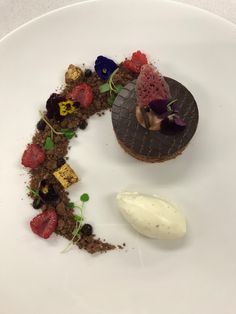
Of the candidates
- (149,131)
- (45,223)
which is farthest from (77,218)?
(149,131)

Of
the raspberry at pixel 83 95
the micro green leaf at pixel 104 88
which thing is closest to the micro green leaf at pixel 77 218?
the raspberry at pixel 83 95

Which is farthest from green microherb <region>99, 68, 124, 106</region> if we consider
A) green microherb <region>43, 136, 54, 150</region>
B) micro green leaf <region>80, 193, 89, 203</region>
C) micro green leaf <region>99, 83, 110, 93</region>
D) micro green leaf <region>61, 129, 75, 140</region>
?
micro green leaf <region>80, 193, 89, 203</region>

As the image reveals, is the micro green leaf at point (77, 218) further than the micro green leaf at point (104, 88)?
No

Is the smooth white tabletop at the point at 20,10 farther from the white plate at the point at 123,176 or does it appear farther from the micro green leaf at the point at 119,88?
the micro green leaf at the point at 119,88

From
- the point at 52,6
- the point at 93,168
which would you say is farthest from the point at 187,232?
the point at 52,6

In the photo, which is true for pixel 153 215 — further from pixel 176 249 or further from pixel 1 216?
pixel 1 216

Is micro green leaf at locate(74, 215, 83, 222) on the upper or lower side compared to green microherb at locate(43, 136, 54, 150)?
lower

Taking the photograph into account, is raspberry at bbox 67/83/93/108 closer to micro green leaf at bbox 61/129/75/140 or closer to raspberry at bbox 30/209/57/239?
micro green leaf at bbox 61/129/75/140
